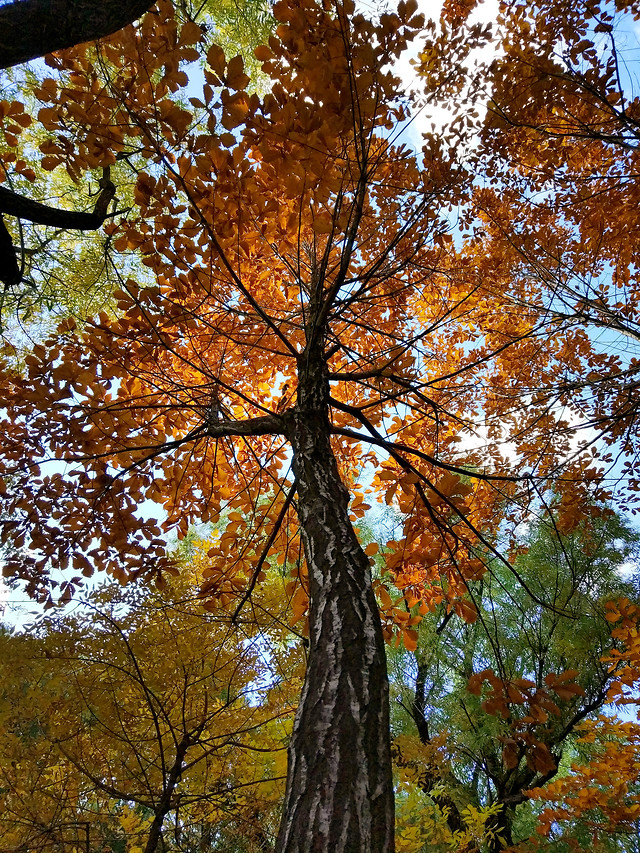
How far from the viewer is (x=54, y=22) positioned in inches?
69.9

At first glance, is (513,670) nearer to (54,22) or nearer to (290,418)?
(290,418)

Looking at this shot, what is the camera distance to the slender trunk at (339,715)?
0.94 m

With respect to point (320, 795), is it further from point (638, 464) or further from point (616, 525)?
point (616, 525)

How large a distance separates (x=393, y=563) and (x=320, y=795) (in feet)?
5.07

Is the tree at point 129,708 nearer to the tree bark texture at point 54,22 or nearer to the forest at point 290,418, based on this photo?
the forest at point 290,418

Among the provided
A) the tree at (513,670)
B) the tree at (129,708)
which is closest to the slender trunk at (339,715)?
the tree at (129,708)

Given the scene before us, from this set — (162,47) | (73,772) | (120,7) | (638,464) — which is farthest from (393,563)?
(73,772)

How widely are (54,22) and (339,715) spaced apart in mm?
2806

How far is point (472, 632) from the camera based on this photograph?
8203mm

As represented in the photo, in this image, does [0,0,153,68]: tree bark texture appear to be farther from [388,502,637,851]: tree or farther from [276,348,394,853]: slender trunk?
[388,502,637,851]: tree

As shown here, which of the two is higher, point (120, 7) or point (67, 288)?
point (67, 288)

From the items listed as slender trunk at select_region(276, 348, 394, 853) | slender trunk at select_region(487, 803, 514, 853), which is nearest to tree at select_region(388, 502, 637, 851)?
slender trunk at select_region(487, 803, 514, 853)

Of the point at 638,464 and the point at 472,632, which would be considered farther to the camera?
the point at 472,632

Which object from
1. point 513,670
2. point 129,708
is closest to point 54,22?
point 129,708
